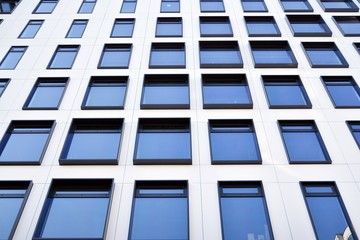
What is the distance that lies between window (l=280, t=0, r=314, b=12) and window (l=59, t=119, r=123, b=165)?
1352cm

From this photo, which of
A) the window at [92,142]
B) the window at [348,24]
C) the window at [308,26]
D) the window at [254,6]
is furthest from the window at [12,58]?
the window at [348,24]

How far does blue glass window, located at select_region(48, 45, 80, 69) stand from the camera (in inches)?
741

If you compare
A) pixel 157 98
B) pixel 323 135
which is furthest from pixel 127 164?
pixel 323 135

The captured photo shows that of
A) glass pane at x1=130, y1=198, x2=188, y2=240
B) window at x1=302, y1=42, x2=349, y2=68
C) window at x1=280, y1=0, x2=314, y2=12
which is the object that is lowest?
glass pane at x1=130, y1=198, x2=188, y2=240

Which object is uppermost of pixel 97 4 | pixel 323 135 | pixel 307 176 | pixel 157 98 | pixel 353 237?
pixel 97 4

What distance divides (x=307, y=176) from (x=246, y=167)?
218 cm

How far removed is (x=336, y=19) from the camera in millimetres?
21828

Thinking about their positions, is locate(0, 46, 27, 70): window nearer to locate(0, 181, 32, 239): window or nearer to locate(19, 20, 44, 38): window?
locate(19, 20, 44, 38): window

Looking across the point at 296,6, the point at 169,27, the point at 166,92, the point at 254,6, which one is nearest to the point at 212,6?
the point at 254,6

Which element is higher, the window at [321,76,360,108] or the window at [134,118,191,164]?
the window at [321,76,360,108]

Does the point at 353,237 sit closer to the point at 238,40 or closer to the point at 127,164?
the point at 127,164

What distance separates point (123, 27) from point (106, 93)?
6015 millimetres

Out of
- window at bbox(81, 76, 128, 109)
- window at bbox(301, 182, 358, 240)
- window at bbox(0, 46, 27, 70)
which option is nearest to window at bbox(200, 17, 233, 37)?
window at bbox(81, 76, 128, 109)

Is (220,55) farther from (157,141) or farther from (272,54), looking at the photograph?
(157,141)
